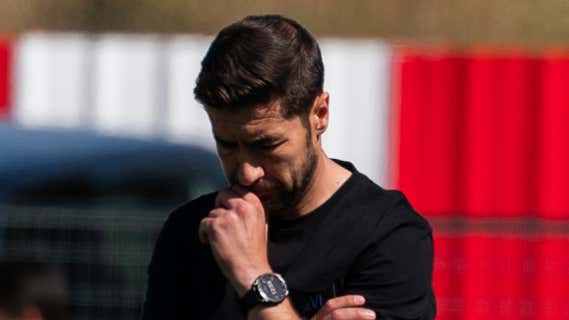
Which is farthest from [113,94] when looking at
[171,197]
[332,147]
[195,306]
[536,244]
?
[195,306]

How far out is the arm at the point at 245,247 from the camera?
9.82 feet

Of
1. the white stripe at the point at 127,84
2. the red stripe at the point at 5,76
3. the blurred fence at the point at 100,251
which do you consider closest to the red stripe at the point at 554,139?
the white stripe at the point at 127,84

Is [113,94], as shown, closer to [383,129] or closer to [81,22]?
[383,129]

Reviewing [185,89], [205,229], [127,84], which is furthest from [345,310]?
[127,84]

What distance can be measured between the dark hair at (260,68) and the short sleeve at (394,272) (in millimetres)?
329

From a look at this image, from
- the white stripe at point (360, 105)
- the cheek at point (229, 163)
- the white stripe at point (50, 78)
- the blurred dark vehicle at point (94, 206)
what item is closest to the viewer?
the cheek at point (229, 163)

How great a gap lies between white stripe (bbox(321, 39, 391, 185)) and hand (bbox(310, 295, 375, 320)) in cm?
588

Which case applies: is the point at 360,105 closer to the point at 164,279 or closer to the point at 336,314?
the point at 164,279

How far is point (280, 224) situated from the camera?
3.17m

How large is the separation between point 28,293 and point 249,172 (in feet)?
5.54

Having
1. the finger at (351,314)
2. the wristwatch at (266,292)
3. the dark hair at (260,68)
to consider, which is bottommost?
the finger at (351,314)

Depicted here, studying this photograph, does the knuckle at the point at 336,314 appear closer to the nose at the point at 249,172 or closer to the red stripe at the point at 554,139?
the nose at the point at 249,172

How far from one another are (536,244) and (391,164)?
41.9 inches

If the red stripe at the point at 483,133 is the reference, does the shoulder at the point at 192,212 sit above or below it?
above
